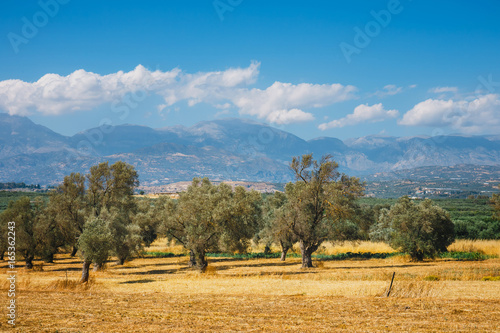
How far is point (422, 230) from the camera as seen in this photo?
1698 inches

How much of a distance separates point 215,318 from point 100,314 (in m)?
5.43

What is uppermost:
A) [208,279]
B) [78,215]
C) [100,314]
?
[78,215]

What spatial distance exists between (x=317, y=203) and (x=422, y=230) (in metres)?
12.9

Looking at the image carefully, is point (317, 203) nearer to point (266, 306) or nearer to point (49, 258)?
point (266, 306)

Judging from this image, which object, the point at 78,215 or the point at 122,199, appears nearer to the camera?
the point at 78,215

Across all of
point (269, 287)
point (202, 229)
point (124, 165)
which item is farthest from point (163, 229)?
point (269, 287)

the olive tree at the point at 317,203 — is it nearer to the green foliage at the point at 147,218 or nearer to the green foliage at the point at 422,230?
the green foliage at the point at 422,230

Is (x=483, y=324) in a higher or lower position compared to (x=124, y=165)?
lower

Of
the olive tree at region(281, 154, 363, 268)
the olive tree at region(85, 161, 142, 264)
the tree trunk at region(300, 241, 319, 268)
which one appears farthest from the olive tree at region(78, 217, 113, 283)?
the tree trunk at region(300, 241, 319, 268)

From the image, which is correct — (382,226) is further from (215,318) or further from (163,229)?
(215,318)

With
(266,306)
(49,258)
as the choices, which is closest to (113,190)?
(49,258)

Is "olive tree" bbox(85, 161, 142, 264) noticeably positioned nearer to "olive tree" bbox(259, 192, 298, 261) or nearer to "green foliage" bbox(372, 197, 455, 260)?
"olive tree" bbox(259, 192, 298, 261)

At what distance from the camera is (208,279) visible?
110ft

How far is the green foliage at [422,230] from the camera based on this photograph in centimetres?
4341
